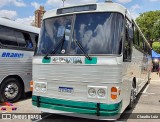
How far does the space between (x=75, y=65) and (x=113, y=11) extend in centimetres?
166

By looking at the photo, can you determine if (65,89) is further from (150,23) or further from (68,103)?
(150,23)

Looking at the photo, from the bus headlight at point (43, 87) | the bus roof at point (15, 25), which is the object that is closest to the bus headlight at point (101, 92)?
the bus headlight at point (43, 87)

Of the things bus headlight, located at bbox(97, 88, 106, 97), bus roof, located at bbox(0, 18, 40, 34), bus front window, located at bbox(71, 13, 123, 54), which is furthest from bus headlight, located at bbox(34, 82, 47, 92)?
bus roof, located at bbox(0, 18, 40, 34)

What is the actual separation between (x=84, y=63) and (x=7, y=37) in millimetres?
4250

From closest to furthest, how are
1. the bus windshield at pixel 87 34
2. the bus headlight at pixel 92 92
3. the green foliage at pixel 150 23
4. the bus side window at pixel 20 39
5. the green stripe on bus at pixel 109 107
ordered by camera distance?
the green stripe on bus at pixel 109 107 → the bus headlight at pixel 92 92 → the bus windshield at pixel 87 34 → the bus side window at pixel 20 39 → the green foliage at pixel 150 23

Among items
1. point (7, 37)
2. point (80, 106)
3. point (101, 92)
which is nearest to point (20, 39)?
point (7, 37)

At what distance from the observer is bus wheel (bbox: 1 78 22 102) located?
8.83m

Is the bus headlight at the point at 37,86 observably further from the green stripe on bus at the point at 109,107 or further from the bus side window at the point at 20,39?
the bus side window at the point at 20,39

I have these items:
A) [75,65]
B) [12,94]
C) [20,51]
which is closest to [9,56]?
[20,51]

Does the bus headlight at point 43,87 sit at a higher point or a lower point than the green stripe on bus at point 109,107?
higher

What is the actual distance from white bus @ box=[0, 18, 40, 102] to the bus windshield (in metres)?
2.64

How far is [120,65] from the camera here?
18.7 ft

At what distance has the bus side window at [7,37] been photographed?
8602mm

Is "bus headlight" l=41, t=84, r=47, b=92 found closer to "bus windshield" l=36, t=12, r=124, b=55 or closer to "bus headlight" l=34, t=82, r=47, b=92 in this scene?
"bus headlight" l=34, t=82, r=47, b=92
